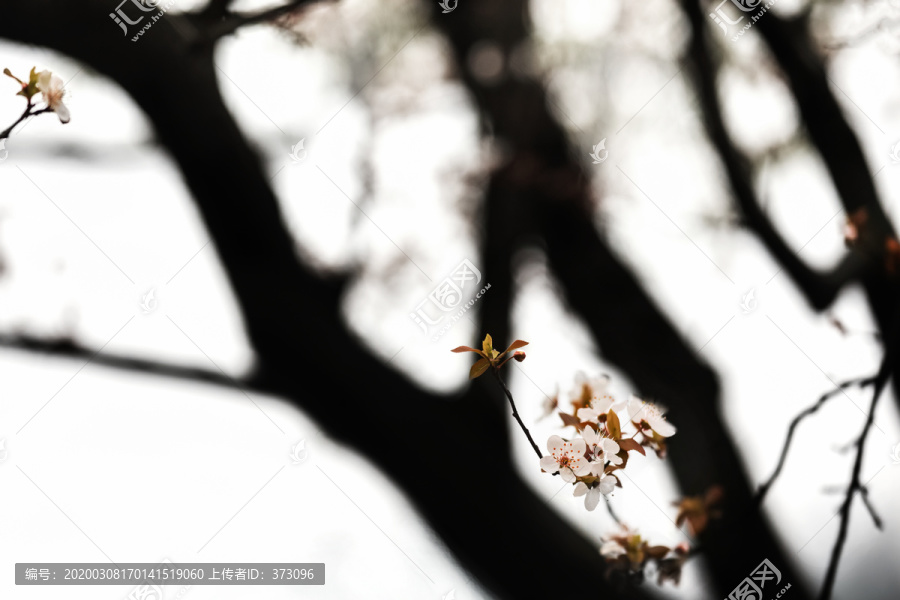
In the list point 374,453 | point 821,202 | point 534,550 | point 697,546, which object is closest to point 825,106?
point 821,202

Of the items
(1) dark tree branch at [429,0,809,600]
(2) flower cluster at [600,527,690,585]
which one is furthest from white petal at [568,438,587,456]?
(1) dark tree branch at [429,0,809,600]

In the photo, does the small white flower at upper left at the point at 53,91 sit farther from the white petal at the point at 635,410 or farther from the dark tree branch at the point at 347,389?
the white petal at the point at 635,410

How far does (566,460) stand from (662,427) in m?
0.19

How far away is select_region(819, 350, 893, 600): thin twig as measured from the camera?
95 cm

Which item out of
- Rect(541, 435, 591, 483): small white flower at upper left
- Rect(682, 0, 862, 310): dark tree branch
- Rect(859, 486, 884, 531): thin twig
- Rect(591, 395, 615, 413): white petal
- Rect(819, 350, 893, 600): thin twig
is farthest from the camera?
Rect(682, 0, 862, 310): dark tree branch

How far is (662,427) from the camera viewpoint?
0.84m

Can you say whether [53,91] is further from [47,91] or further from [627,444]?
[627,444]

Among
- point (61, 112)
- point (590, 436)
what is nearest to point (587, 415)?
point (590, 436)

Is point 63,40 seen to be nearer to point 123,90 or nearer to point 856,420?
point 123,90

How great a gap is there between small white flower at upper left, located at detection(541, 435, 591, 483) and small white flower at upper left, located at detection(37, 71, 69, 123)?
882mm

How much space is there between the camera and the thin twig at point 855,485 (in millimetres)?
949

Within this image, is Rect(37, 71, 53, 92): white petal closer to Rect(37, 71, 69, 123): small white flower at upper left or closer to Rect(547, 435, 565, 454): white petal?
Rect(37, 71, 69, 123): small white flower at upper left

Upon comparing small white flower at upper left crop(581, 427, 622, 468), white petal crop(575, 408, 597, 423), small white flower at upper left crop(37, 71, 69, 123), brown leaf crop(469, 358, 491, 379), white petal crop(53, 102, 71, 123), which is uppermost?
small white flower at upper left crop(37, 71, 69, 123)

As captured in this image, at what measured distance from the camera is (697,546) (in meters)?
1.29
